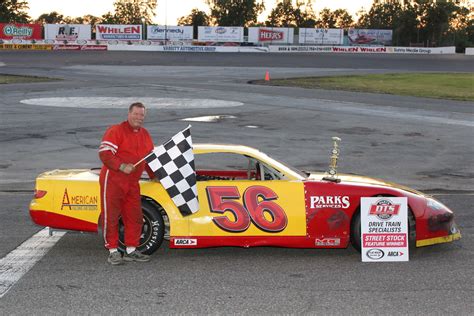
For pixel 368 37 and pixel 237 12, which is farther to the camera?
pixel 237 12

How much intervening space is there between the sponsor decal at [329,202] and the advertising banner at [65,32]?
280 feet

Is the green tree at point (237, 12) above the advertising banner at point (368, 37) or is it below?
above

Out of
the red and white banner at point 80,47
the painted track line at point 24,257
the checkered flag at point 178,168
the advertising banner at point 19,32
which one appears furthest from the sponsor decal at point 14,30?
the checkered flag at point 178,168

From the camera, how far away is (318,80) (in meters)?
42.3

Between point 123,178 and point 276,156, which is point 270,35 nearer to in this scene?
point 276,156

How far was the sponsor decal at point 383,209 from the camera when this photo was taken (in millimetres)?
7713

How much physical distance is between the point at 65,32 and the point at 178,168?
3378 inches

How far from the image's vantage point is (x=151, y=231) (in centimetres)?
771

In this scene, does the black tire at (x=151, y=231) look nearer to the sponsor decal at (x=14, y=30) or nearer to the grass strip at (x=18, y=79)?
the grass strip at (x=18, y=79)

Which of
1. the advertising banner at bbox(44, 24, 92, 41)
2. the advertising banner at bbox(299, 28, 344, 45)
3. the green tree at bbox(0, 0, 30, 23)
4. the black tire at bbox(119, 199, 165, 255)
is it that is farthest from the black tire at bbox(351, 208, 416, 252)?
the green tree at bbox(0, 0, 30, 23)

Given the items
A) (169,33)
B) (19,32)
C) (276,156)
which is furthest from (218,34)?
(276,156)

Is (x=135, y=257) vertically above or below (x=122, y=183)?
below

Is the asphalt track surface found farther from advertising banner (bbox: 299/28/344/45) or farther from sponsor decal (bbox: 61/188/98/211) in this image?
advertising banner (bbox: 299/28/344/45)

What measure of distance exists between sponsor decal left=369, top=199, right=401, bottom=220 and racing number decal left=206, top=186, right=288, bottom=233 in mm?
969
